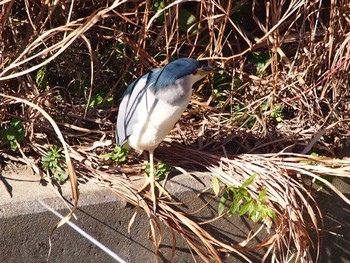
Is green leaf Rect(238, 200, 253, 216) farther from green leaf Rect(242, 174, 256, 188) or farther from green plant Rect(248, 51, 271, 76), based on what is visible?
green plant Rect(248, 51, 271, 76)

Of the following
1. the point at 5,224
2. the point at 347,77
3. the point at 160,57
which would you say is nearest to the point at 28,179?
the point at 5,224

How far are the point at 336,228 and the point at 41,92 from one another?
1.49 meters

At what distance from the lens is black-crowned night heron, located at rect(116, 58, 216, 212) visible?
2998 millimetres

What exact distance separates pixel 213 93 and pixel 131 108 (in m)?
0.65

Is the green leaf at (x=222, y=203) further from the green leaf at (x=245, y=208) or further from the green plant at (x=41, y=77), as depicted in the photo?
the green plant at (x=41, y=77)

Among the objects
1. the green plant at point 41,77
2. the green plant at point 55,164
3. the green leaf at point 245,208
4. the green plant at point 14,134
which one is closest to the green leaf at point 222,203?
the green leaf at point 245,208

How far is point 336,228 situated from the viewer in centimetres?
336


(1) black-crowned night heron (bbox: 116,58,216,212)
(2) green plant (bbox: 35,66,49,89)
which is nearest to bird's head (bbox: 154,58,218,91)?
(1) black-crowned night heron (bbox: 116,58,216,212)

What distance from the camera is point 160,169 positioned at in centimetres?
308

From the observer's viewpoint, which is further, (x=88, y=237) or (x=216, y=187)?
(x=216, y=187)

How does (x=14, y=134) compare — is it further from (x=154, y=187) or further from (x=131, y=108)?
(x=154, y=187)

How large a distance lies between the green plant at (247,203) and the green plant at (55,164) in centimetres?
62

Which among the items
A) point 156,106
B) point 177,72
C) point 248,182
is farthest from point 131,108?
point 248,182

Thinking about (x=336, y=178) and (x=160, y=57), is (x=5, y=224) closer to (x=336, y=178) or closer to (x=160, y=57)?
(x=160, y=57)
